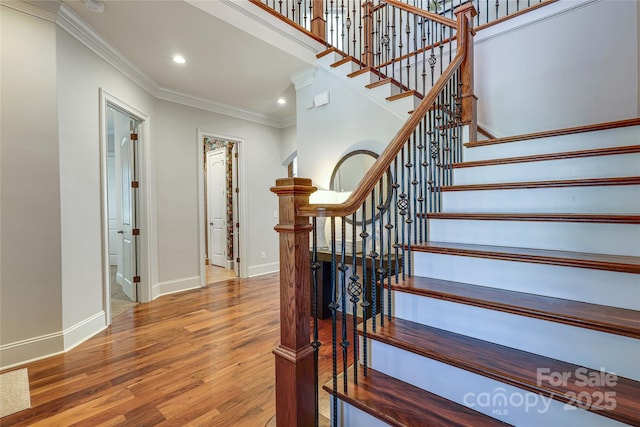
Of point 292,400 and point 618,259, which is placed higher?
point 618,259

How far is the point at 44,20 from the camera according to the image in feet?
7.75

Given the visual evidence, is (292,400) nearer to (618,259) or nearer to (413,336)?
(413,336)

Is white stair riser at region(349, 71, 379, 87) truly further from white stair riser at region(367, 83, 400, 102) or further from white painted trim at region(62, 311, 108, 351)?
white painted trim at region(62, 311, 108, 351)

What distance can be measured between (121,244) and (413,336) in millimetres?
4392

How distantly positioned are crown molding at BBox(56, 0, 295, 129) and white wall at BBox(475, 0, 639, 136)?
3263 millimetres

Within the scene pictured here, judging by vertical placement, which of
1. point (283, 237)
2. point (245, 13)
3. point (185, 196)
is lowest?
point (283, 237)

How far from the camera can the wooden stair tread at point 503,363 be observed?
954 mm

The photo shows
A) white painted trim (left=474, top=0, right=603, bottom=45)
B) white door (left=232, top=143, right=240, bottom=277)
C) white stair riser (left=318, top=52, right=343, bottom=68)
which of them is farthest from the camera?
white door (left=232, top=143, right=240, bottom=277)

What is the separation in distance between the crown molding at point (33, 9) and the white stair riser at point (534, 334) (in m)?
3.37

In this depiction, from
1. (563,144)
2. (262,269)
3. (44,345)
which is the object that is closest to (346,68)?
(563,144)

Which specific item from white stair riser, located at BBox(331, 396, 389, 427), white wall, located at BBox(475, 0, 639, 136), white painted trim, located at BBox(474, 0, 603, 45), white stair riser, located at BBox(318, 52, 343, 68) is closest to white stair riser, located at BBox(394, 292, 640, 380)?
white stair riser, located at BBox(331, 396, 389, 427)

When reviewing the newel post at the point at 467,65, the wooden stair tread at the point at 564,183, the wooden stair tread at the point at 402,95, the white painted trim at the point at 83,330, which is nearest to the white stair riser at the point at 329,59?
the wooden stair tread at the point at 402,95

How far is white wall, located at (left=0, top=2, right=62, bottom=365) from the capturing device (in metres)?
2.24

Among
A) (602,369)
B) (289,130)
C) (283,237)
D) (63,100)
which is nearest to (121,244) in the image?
(63,100)
